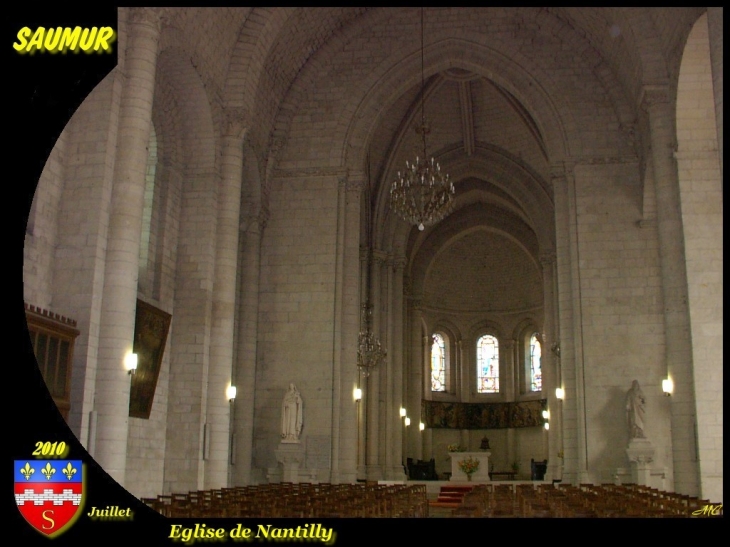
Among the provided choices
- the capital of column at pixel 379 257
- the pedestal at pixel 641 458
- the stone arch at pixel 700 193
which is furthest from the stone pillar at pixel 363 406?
the stone arch at pixel 700 193

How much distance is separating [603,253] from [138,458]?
13.1 meters

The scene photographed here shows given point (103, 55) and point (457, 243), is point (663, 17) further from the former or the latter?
point (457, 243)

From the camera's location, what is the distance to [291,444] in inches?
846

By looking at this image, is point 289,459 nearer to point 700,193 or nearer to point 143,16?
point 143,16

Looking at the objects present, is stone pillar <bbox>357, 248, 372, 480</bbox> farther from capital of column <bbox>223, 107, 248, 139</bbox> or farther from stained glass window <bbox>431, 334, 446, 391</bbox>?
stained glass window <bbox>431, 334, 446, 391</bbox>

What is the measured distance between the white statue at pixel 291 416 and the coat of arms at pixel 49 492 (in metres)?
12.9

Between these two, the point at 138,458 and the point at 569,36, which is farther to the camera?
the point at 569,36

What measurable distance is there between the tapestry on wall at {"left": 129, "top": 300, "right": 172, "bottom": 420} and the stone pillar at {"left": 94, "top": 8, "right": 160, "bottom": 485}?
305 cm

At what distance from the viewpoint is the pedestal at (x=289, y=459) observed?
21203 mm

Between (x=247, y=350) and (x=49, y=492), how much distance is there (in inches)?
544
